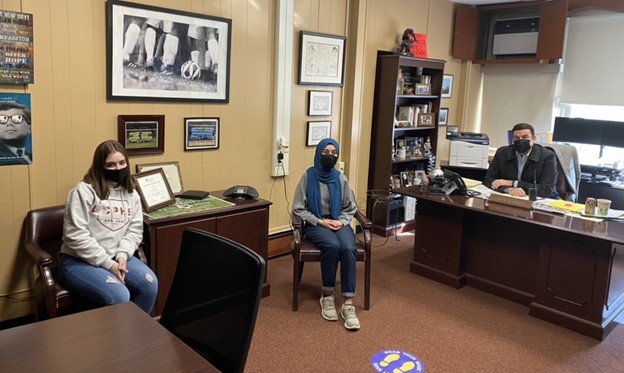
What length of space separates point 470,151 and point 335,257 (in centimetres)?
276

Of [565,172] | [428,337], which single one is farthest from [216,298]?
[565,172]

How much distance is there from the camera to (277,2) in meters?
3.96

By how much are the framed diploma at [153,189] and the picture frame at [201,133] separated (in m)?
0.38

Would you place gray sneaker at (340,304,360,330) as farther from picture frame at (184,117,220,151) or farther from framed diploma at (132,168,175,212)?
picture frame at (184,117,220,151)

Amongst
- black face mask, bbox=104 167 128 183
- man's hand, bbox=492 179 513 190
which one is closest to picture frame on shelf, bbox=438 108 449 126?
man's hand, bbox=492 179 513 190

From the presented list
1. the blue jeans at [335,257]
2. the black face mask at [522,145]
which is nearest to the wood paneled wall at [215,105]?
the blue jeans at [335,257]

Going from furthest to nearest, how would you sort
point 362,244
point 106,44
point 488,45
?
1. point 488,45
2. point 362,244
3. point 106,44

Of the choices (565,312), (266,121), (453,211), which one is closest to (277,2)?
(266,121)

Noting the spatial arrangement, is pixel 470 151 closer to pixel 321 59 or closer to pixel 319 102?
pixel 319 102

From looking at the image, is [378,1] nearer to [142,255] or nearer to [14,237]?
[142,255]

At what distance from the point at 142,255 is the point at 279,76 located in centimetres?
191

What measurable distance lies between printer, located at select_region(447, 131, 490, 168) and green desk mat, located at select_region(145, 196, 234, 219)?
3.03 metres

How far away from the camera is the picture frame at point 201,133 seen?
356 centimetres

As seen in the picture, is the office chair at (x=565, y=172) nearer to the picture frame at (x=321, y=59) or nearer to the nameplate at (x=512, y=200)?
the nameplate at (x=512, y=200)
